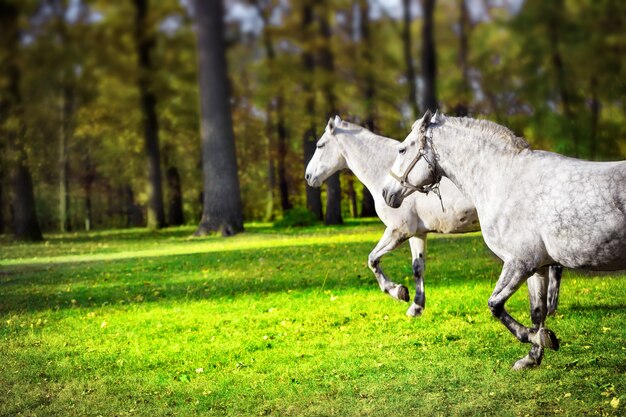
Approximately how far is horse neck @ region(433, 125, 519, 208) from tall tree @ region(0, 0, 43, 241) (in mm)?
25075

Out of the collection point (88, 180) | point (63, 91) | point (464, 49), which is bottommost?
point (88, 180)

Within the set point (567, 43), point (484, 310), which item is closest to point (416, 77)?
point (567, 43)

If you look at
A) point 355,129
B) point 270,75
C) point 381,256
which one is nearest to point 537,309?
point 381,256

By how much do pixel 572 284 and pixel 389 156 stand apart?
3705 millimetres

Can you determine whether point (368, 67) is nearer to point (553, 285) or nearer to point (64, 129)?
point (64, 129)

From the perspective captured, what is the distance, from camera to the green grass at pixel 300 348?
5.65 meters

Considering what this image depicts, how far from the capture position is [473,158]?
20.3 feet

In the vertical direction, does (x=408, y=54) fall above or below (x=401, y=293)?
above

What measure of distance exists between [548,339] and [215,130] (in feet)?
72.0

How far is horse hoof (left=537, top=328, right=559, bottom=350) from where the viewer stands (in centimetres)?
577

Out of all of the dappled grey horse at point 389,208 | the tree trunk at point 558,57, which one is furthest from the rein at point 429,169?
the tree trunk at point 558,57

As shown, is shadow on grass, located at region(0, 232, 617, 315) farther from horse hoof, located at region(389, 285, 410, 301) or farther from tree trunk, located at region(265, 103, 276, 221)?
tree trunk, located at region(265, 103, 276, 221)

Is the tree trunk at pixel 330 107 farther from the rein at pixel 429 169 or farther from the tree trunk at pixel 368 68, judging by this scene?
the rein at pixel 429 169

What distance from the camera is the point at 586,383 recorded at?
5.61m
